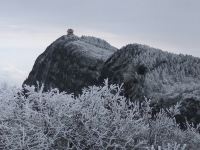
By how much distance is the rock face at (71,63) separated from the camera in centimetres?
2006

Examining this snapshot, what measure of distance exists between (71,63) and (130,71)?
762 cm

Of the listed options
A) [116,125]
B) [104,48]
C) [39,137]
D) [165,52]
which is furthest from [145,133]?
[104,48]

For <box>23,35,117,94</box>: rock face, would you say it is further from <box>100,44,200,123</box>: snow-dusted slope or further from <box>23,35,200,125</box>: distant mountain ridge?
<box>100,44,200,123</box>: snow-dusted slope

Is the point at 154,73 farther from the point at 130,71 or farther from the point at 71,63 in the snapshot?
the point at 71,63

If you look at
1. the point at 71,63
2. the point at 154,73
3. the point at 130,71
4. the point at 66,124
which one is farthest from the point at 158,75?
the point at 71,63

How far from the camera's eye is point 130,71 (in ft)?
48.0

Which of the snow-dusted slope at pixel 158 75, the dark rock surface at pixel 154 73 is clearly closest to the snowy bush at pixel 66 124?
the snow-dusted slope at pixel 158 75

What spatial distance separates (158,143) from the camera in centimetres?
908

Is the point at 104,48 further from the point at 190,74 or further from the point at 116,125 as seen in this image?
the point at 116,125

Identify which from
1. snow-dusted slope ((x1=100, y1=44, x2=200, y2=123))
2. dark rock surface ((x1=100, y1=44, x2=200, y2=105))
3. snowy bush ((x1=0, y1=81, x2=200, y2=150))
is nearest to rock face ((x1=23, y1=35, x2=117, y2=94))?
dark rock surface ((x1=100, y1=44, x2=200, y2=105))

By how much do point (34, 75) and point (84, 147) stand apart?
1769 cm

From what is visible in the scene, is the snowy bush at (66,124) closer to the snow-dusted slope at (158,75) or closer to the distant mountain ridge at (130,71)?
the snow-dusted slope at (158,75)

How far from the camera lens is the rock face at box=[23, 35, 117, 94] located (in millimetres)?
20062

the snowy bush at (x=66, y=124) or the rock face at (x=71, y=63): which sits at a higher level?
the rock face at (x=71, y=63)
